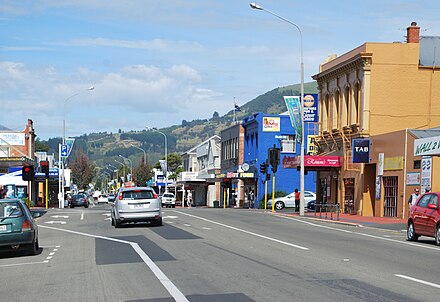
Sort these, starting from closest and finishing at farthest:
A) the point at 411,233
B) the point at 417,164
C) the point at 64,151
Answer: the point at 411,233, the point at 417,164, the point at 64,151

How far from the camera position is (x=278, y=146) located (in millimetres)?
70625

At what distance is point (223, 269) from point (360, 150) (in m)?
29.3

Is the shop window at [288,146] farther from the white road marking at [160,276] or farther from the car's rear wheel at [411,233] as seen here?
the white road marking at [160,276]

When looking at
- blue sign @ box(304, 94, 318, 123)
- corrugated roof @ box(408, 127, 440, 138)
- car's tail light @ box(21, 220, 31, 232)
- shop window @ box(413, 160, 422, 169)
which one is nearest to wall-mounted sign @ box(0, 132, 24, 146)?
blue sign @ box(304, 94, 318, 123)

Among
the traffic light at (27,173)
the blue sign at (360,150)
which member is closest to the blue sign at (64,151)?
the traffic light at (27,173)

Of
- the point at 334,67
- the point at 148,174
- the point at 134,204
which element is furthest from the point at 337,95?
the point at 148,174

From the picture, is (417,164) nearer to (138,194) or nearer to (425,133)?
(425,133)

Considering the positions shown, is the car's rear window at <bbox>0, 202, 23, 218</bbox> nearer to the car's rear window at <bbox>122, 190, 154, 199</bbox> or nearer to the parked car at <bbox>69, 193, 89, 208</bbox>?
the car's rear window at <bbox>122, 190, 154, 199</bbox>

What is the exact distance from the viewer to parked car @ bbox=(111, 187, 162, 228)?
94.2ft

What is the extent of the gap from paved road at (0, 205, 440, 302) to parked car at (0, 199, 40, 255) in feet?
1.50

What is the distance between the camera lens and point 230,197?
81.4 meters

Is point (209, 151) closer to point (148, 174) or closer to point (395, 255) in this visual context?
point (148, 174)

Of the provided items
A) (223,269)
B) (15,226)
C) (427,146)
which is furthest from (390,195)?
(223,269)

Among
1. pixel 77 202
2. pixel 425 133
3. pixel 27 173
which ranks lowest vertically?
pixel 77 202
